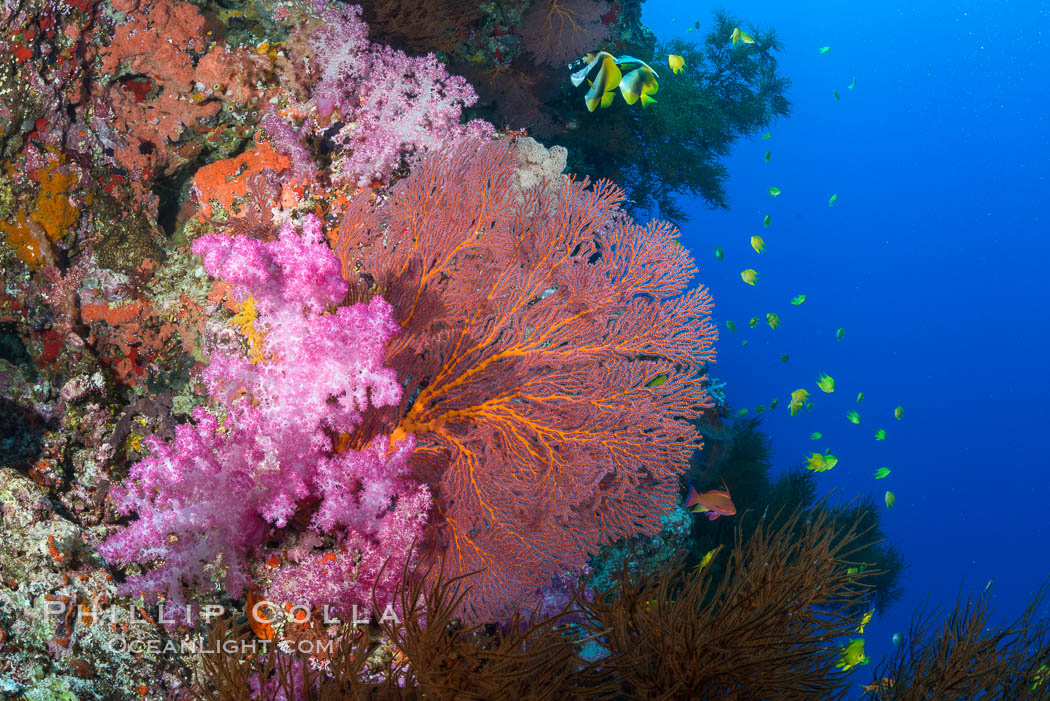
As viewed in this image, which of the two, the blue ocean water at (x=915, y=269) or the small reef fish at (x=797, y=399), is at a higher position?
the blue ocean water at (x=915, y=269)

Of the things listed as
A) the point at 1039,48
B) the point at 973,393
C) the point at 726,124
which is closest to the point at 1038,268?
the point at 973,393

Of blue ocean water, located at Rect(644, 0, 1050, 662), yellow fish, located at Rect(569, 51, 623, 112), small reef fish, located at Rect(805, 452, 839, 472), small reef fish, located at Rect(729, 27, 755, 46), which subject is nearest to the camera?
yellow fish, located at Rect(569, 51, 623, 112)

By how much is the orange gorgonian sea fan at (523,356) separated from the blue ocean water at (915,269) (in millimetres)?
35217

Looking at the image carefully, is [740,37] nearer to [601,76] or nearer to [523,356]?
[601,76]

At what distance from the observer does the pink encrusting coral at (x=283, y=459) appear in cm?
251

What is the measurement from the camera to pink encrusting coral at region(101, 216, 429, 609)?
2.51 m

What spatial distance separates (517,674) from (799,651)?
1349mm

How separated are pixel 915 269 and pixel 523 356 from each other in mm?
80249

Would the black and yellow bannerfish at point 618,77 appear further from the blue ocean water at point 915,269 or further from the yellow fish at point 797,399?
the blue ocean water at point 915,269

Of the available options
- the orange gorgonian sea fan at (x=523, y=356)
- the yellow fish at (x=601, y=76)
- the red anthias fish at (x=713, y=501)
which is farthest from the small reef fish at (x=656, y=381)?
the yellow fish at (x=601, y=76)

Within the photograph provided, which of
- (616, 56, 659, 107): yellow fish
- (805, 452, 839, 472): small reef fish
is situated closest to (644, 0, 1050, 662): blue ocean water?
(805, 452, 839, 472): small reef fish

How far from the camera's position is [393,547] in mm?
2750

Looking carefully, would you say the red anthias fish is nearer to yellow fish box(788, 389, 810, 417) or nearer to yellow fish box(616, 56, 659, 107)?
yellow fish box(616, 56, 659, 107)

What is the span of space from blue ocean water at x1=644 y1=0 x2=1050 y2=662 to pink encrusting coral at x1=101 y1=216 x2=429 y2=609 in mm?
36354
